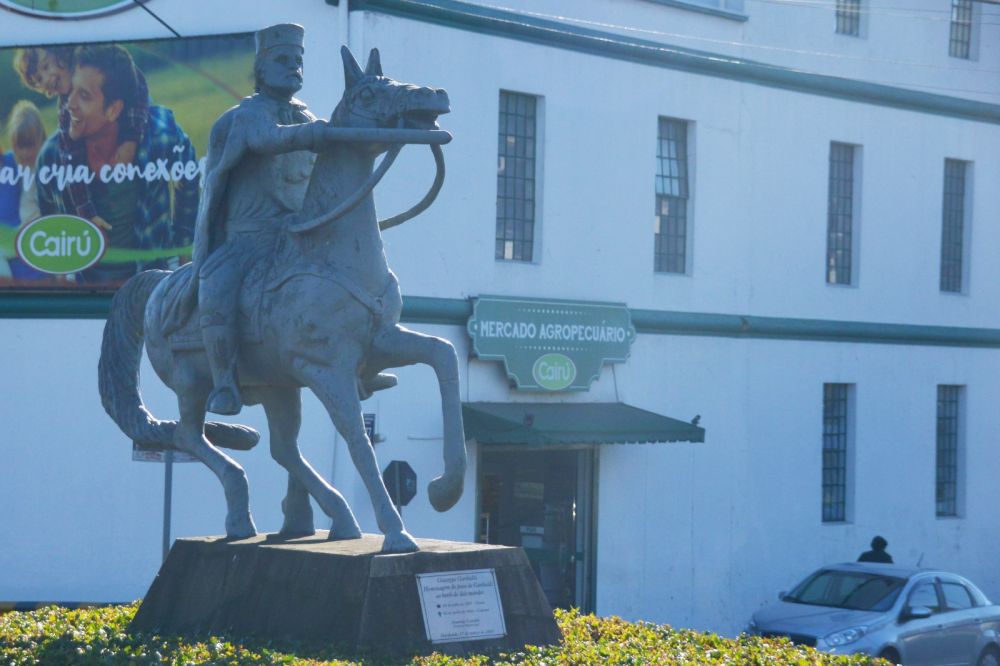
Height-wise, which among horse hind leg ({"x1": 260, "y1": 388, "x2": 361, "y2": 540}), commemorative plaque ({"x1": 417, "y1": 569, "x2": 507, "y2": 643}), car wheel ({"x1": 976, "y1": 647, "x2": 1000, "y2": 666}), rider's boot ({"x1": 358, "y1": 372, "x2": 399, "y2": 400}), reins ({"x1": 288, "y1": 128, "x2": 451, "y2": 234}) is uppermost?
reins ({"x1": 288, "y1": 128, "x2": 451, "y2": 234})

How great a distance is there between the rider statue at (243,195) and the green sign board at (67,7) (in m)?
12.3

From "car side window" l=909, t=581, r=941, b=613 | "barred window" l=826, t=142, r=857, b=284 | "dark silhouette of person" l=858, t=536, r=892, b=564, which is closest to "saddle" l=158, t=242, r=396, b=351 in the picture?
"car side window" l=909, t=581, r=941, b=613

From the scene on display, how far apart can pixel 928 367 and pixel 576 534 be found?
27.4 feet

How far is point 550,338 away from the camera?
23.7 meters

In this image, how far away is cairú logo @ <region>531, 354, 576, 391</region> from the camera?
23656 millimetres

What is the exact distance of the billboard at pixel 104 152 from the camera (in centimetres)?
2181

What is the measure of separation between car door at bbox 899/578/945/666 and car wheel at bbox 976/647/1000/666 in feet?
3.10

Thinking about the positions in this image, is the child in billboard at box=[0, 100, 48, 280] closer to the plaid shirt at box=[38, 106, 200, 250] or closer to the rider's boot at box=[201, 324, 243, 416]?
the plaid shirt at box=[38, 106, 200, 250]

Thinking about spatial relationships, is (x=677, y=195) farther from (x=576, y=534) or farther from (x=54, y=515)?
(x=54, y=515)

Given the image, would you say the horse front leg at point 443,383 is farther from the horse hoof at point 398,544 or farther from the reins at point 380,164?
the reins at point 380,164

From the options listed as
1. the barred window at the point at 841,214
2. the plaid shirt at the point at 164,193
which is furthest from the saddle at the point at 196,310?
the barred window at the point at 841,214

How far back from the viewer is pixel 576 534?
24312 mm

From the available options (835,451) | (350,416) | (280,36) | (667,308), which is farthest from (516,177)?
(350,416)

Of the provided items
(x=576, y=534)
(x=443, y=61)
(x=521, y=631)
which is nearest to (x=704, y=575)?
(x=576, y=534)
